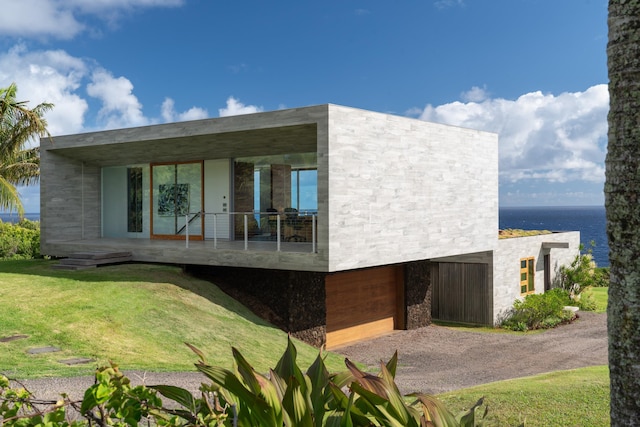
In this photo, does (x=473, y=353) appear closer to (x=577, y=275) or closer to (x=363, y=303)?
(x=363, y=303)

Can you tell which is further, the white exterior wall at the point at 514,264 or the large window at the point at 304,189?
the white exterior wall at the point at 514,264

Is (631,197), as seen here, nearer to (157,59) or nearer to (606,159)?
(606,159)

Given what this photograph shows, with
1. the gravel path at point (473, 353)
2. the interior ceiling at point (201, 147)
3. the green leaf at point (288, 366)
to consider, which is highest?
the interior ceiling at point (201, 147)

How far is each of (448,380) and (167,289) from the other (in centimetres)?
704

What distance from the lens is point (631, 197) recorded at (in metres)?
2.90

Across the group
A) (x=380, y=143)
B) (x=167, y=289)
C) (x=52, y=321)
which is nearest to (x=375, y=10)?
(x=380, y=143)

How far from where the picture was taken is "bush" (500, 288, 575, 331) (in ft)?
67.1

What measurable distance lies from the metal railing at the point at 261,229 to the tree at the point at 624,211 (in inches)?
467

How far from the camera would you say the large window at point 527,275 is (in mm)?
22141

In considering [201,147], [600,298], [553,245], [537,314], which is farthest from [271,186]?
[600,298]

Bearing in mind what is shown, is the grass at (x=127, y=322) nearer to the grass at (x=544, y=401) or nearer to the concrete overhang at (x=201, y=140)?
the concrete overhang at (x=201, y=140)

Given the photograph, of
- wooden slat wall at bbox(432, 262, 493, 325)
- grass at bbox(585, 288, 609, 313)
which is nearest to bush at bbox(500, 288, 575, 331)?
wooden slat wall at bbox(432, 262, 493, 325)

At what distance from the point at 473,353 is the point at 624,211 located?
46.2ft

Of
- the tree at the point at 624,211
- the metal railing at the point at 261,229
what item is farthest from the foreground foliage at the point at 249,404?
the metal railing at the point at 261,229
